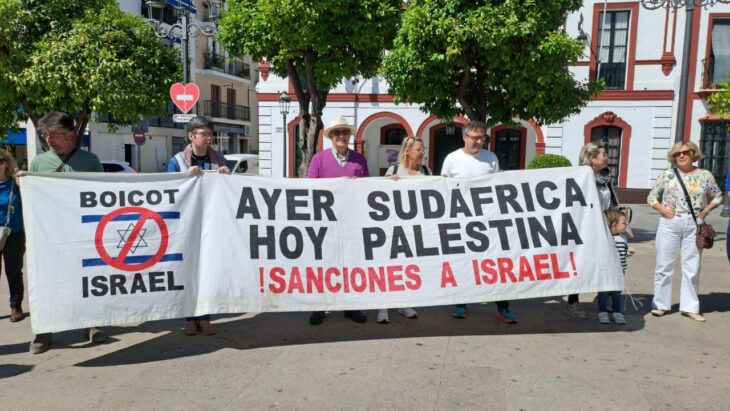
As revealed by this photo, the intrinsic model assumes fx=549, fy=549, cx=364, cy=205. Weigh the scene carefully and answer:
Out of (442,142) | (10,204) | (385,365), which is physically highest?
(442,142)

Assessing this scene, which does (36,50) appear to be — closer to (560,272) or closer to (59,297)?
(59,297)

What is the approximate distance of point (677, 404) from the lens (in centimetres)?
370

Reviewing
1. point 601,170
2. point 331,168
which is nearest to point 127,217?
point 331,168

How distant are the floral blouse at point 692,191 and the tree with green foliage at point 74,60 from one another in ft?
36.0

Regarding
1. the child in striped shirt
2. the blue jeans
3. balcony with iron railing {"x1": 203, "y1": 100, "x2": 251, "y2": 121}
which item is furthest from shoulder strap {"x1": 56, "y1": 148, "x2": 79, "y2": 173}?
balcony with iron railing {"x1": 203, "y1": 100, "x2": 251, "y2": 121}

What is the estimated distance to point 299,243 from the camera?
4844 mm

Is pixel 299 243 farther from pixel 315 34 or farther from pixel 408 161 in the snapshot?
pixel 315 34

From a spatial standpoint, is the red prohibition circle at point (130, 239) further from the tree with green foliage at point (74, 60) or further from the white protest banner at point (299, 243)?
the tree with green foliage at point (74, 60)

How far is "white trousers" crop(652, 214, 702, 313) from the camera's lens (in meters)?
5.57

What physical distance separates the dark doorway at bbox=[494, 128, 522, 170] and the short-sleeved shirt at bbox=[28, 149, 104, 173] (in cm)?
1885

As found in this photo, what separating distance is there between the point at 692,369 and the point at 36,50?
13.2 metres

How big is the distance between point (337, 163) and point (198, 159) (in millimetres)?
1308

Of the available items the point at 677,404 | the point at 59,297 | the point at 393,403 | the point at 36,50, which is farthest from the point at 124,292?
the point at 36,50

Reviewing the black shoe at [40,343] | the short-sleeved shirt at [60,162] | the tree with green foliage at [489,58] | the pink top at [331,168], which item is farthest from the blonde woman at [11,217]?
the tree with green foliage at [489,58]
